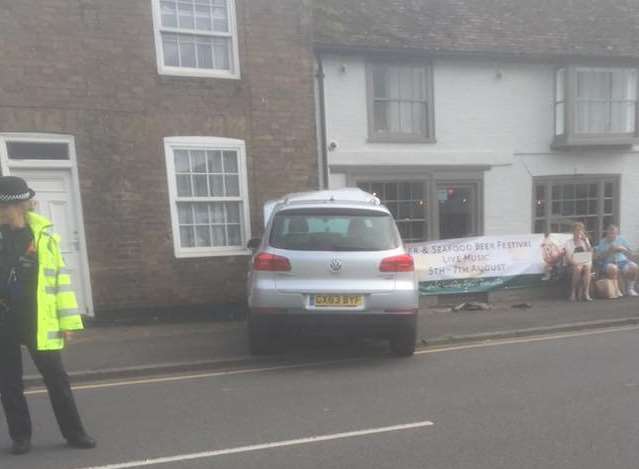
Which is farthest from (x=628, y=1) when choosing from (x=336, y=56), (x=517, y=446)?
(x=517, y=446)

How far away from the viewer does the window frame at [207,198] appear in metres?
8.23

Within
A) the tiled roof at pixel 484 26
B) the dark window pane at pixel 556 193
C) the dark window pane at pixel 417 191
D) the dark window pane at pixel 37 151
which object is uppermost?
the tiled roof at pixel 484 26

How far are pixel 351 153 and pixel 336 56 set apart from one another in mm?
1849

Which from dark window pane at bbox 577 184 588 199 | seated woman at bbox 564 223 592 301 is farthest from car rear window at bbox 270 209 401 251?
dark window pane at bbox 577 184 588 199

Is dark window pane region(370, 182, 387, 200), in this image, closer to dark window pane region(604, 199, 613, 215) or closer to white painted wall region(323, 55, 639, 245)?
white painted wall region(323, 55, 639, 245)

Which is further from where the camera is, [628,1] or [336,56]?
[628,1]

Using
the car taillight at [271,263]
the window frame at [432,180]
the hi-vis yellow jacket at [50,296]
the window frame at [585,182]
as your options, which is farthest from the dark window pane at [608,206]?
the hi-vis yellow jacket at [50,296]

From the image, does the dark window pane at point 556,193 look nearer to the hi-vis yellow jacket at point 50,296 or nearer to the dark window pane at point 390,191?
the dark window pane at point 390,191

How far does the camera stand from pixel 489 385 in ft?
16.1

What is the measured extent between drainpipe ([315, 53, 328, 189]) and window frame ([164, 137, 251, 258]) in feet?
5.11

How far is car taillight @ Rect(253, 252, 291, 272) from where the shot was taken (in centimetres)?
528

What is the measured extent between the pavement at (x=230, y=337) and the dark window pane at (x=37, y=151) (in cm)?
272

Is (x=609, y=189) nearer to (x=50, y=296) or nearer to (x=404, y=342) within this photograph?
(x=404, y=342)

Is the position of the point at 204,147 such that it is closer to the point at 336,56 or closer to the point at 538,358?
the point at 336,56
